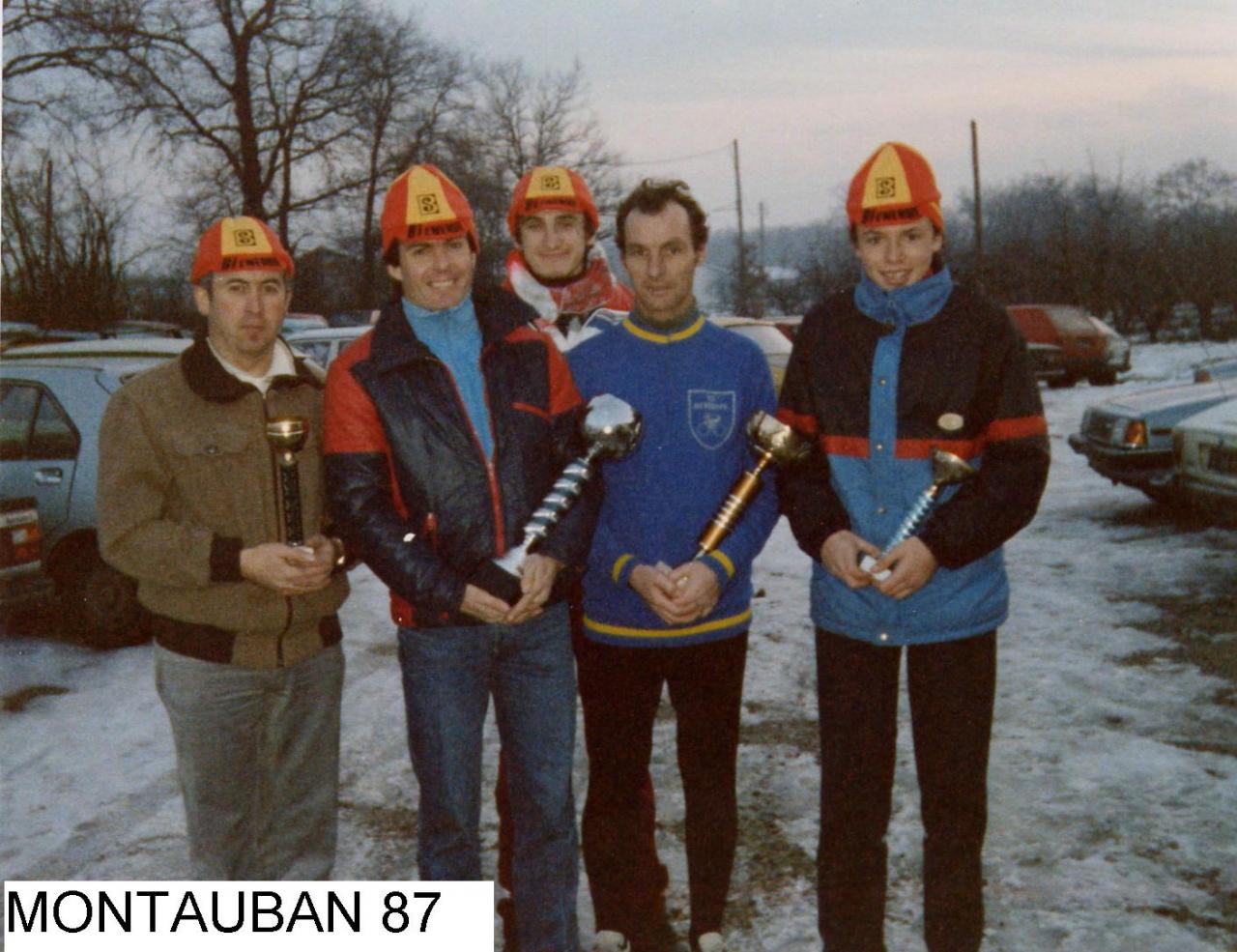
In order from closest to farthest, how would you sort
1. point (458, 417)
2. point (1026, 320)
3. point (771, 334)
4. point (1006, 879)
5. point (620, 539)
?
1. point (458, 417)
2. point (620, 539)
3. point (1006, 879)
4. point (771, 334)
5. point (1026, 320)

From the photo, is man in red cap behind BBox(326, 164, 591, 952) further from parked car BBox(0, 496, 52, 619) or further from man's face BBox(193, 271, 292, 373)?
parked car BBox(0, 496, 52, 619)

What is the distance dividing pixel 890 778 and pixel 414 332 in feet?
5.34

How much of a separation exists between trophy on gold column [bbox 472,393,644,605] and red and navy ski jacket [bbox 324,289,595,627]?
4cm

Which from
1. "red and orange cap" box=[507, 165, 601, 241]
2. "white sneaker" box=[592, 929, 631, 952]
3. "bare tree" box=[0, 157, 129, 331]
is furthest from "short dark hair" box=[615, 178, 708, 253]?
"bare tree" box=[0, 157, 129, 331]

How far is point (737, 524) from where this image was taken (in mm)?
3080

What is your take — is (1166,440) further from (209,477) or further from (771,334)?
(209,477)

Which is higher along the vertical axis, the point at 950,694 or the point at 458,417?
the point at 458,417

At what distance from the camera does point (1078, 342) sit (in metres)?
21.0

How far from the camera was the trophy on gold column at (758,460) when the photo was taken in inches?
112

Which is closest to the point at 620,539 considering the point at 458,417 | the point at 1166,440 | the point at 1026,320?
the point at 458,417

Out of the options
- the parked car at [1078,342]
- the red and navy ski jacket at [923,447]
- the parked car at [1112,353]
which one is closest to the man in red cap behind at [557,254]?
the red and navy ski jacket at [923,447]

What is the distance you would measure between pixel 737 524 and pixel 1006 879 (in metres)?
1.50

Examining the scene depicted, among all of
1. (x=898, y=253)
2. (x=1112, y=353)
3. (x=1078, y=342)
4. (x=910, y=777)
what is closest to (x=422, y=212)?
(x=898, y=253)

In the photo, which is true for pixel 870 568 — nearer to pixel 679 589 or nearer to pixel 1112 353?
pixel 679 589
